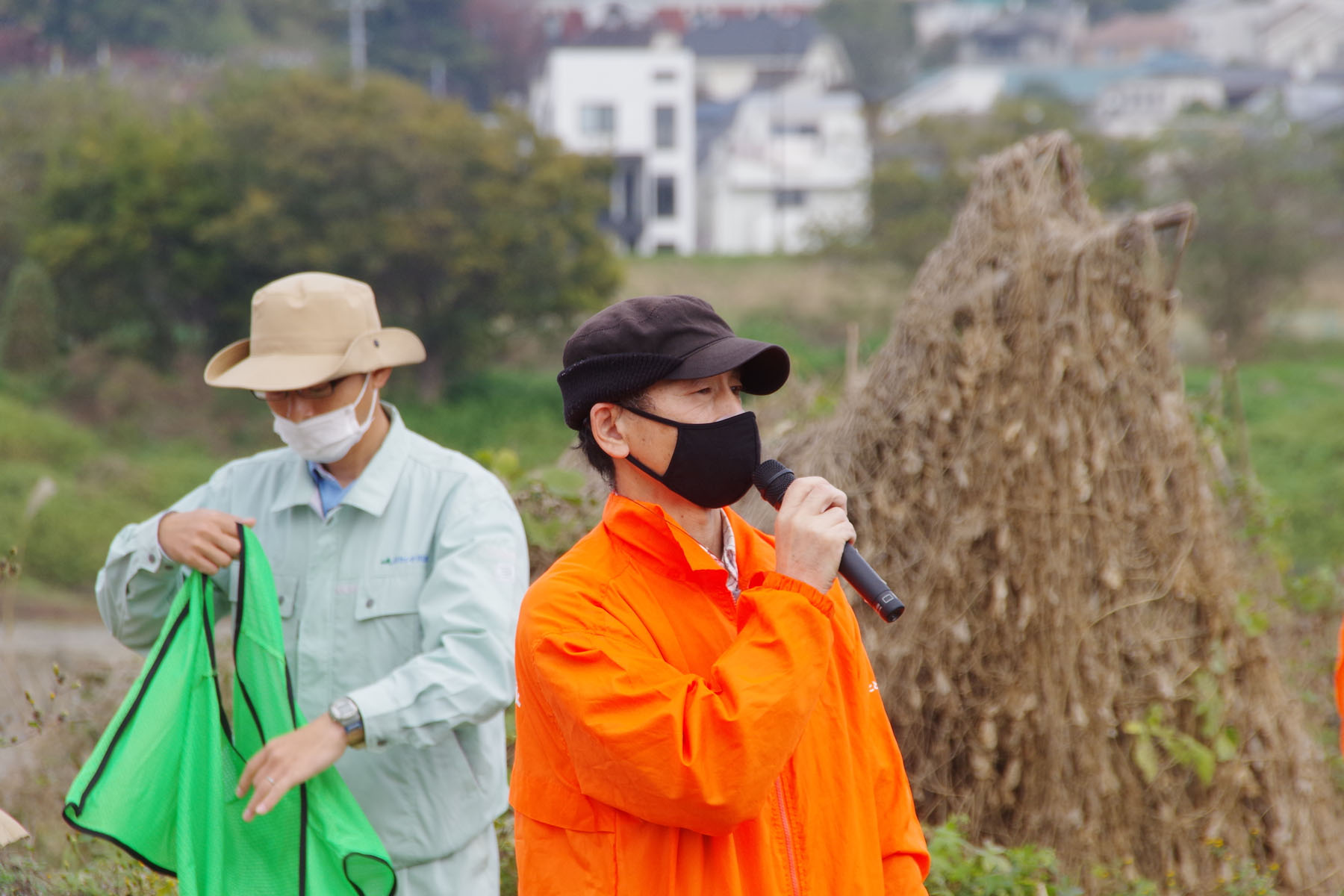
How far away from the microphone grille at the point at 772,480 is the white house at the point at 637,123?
162ft

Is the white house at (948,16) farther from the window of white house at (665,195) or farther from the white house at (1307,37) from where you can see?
the window of white house at (665,195)

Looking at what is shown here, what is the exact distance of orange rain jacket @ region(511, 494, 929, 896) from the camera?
1.94m

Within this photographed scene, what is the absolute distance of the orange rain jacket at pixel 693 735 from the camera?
1.94 metres

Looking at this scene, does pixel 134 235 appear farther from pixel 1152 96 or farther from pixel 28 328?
pixel 1152 96

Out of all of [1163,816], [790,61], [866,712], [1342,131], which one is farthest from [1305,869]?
[790,61]

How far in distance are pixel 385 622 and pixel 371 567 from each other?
134 millimetres

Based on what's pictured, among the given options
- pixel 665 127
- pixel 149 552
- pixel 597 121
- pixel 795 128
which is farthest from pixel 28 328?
pixel 795 128

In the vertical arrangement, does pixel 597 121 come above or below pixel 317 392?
above

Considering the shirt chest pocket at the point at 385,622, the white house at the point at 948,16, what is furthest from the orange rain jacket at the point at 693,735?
the white house at the point at 948,16

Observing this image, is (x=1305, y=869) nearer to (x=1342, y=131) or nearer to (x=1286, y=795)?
(x=1286, y=795)

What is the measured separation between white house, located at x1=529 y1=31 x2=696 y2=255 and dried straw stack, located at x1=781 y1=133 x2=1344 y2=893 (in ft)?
154

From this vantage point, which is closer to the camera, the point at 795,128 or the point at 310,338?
the point at 310,338

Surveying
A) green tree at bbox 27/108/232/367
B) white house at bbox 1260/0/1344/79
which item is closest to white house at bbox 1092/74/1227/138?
white house at bbox 1260/0/1344/79

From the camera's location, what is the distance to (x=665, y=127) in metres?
51.9
